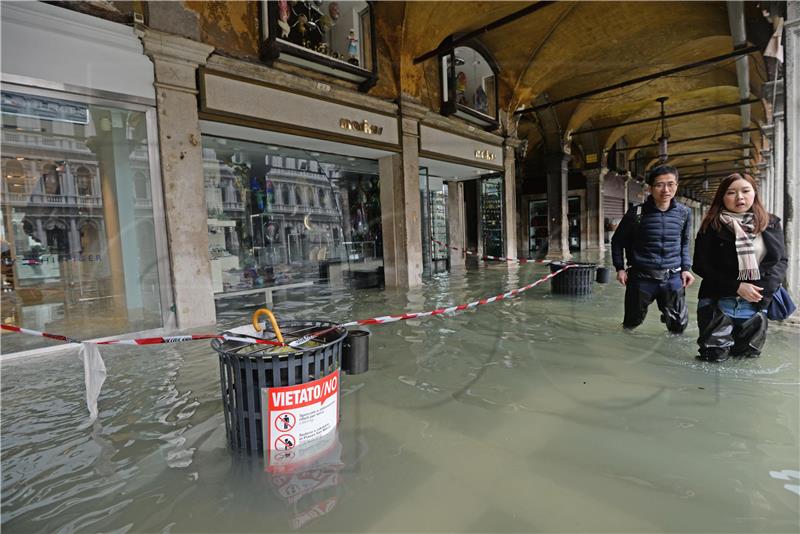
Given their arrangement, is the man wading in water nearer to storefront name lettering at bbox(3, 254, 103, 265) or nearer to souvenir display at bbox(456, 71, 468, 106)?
storefront name lettering at bbox(3, 254, 103, 265)

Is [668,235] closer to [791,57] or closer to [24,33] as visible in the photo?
[791,57]

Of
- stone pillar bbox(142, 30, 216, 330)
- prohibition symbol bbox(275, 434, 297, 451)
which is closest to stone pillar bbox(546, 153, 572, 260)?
stone pillar bbox(142, 30, 216, 330)

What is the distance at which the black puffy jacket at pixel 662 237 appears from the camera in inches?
169

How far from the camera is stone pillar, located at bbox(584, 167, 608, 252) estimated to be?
21578mm

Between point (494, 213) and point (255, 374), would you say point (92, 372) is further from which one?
point (494, 213)

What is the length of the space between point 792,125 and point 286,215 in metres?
8.38

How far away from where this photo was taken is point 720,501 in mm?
1856

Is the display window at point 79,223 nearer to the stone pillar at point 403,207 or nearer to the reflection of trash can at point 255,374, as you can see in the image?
the reflection of trash can at point 255,374

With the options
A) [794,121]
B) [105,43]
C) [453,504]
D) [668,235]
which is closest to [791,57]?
[794,121]

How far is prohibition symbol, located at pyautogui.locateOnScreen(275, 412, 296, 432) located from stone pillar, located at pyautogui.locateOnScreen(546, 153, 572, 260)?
18.1 meters

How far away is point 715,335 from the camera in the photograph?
3.58m

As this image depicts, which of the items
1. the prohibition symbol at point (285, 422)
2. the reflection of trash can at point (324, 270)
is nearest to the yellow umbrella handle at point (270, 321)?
the prohibition symbol at point (285, 422)

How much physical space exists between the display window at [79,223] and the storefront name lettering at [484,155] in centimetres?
887

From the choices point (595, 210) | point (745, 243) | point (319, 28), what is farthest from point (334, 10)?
point (595, 210)
